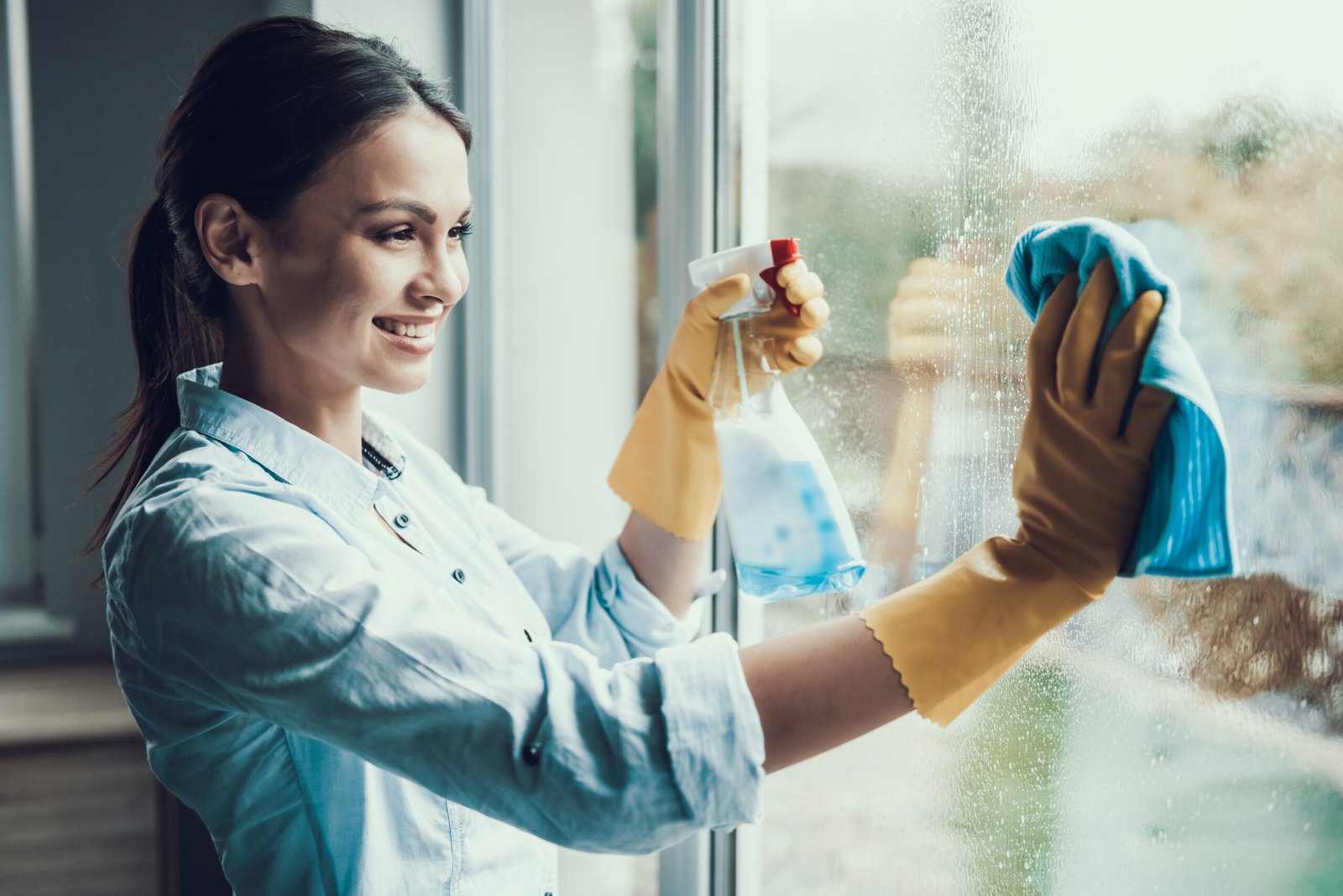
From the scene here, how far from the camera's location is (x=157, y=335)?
87cm

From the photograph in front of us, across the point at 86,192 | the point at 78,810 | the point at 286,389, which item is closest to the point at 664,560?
the point at 286,389

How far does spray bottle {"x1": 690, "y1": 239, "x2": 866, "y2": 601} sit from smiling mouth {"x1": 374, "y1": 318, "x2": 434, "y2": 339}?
211 mm

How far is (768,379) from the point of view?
2.32 feet

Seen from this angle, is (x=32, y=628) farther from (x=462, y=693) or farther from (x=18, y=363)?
(x=462, y=693)

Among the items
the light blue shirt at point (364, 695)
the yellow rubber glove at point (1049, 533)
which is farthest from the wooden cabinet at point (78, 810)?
the yellow rubber glove at point (1049, 533)

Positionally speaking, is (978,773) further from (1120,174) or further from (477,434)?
(477,434)

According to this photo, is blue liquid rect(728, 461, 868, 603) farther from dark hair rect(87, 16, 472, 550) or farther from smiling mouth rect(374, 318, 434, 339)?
dark hair rect(87, 16, 472, 550)

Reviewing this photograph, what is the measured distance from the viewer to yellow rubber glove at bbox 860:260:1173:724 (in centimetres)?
46

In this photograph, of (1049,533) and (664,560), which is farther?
(664,560)

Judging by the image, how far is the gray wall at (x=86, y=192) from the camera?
1.94m

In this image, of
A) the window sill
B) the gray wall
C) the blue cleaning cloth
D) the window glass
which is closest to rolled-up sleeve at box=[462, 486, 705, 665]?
the window glass

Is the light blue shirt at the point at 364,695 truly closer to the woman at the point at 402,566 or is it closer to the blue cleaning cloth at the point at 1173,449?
the woman at the point at 402,566

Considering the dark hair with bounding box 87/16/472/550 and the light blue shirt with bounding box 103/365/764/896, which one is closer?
the light blue shirt with bounding box 103/365/764/896

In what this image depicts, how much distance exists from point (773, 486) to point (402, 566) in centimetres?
27
